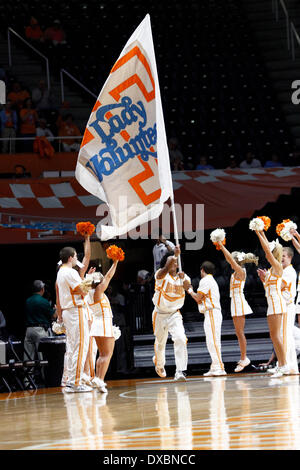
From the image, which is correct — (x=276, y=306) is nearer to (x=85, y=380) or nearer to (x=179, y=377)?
(x=179, y=377)

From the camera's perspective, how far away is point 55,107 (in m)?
19.7

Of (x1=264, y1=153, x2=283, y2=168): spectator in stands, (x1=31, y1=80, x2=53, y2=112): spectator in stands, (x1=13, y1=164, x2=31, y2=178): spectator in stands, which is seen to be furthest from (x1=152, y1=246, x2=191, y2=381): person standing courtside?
(x1=31, y1=80, x2=53, y2=112): spectator in stands

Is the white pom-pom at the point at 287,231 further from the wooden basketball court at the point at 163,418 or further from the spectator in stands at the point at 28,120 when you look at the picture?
the spectator in stands at the point at 28,120

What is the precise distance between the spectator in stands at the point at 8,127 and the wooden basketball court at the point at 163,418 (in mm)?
7771

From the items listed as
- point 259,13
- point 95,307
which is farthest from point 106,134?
point 259,13

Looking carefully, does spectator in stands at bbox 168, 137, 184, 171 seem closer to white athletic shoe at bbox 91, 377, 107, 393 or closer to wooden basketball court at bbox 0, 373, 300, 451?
wooden basketball court at bbox 0, 373, 300, 451

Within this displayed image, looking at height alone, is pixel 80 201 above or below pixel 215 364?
above

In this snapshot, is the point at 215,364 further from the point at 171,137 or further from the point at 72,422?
the point at 171,137

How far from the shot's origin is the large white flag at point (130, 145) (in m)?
9.01

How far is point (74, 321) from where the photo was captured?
9828mm

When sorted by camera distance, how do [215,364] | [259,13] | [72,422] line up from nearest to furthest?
[72,422], [215,364], [259,13]

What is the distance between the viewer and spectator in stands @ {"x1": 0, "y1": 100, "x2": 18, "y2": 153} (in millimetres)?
17125

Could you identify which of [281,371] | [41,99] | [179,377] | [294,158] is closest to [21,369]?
[179,377]
